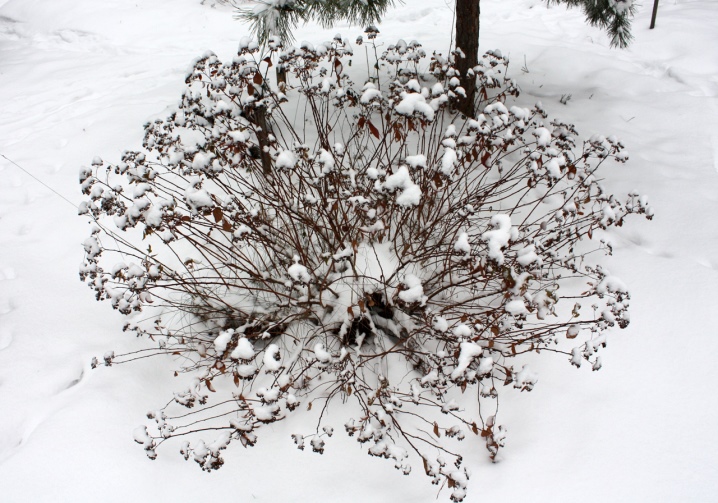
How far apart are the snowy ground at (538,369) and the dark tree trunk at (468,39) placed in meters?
0.74

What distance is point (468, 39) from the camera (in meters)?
2.92

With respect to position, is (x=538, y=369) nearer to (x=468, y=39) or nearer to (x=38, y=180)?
(x=468, y=39)

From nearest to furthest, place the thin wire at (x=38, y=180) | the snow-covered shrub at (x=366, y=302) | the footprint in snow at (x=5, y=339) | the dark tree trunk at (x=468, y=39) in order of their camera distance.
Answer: the snow-covered shrub at (x=366, y=302) < the footprint in snow at (x=5, y=339) < the dark tree trunk at (x=468, y=39) < the thin wire at (x=38, y=180)

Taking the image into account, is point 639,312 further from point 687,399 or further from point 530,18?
point 530,18

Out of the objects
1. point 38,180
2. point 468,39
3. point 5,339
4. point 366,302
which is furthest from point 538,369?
point 38,180

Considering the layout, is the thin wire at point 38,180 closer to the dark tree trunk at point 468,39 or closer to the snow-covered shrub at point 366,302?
the snow-covered shrub at point 366,302

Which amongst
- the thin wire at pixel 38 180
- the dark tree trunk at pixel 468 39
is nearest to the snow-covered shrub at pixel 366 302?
the dark tree trunk at pixel 468 39

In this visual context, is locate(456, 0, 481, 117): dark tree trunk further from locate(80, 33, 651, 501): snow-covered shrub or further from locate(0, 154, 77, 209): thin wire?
locate(0, 154, 77, 209): thin wire

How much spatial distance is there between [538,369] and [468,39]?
2.23m

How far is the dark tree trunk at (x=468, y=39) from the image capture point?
2.83 metres

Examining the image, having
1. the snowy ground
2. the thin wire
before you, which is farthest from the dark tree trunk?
the thin wire

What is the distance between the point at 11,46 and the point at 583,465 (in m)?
8.86

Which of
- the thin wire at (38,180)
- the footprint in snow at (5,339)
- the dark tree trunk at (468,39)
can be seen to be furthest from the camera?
the thin wire at (38,180)

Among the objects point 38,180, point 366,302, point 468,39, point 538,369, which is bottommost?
point 538,369
